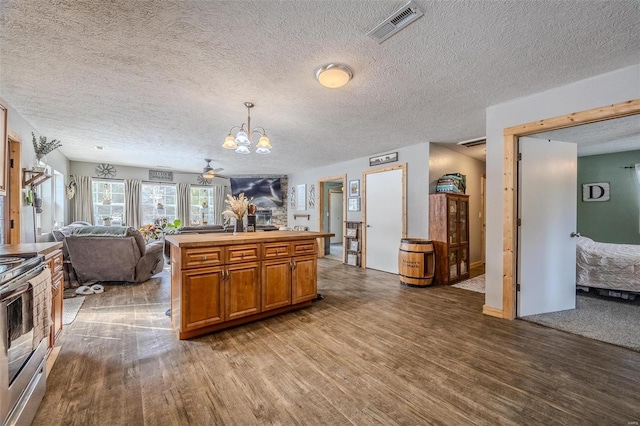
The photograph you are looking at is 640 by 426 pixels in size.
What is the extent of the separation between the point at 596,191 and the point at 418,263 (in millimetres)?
4506

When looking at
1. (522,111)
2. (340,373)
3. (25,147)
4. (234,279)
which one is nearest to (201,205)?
(25,147)

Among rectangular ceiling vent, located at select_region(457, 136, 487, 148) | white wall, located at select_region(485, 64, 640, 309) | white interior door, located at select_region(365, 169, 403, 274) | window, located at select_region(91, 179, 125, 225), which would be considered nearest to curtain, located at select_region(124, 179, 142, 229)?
window, located at select_region(91, 179, 125, 225)

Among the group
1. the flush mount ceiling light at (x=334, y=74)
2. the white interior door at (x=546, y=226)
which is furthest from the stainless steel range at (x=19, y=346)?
the white interior door at (x=546, y=226)

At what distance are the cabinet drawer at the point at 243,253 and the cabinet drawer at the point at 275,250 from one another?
0.08m

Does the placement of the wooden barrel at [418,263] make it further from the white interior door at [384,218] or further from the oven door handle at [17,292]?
the oven door handle at [17,292]

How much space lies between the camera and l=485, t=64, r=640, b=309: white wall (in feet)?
7.50

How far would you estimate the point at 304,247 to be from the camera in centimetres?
315

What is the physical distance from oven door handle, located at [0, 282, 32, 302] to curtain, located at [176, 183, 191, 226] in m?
7.04

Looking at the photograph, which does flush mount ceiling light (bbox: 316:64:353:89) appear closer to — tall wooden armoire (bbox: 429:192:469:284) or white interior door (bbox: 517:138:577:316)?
white interior door (bbox: 517:138:577:316)

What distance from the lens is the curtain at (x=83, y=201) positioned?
21.5ft

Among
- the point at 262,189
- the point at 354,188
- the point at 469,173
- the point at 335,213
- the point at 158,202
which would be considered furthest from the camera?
the point at 335,213

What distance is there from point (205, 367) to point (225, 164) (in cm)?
567

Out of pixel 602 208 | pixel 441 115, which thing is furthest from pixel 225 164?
pixel 602 208

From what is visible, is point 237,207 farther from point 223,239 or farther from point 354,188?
point 354,188
